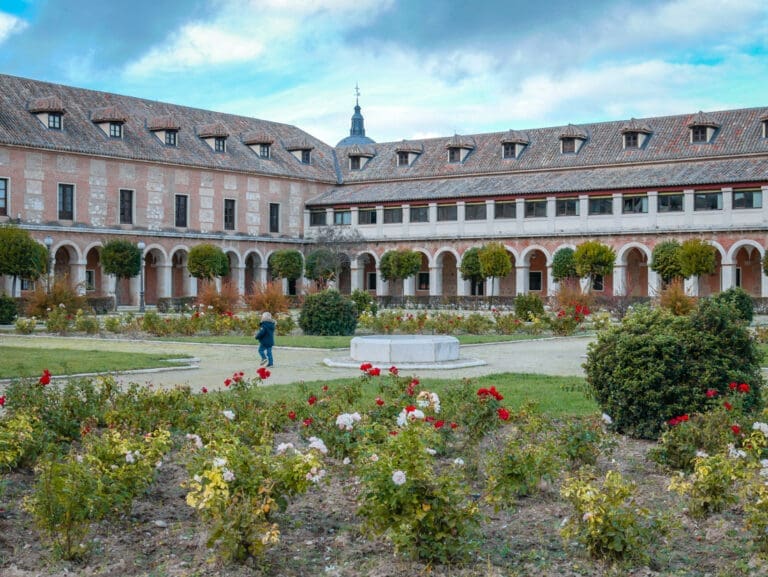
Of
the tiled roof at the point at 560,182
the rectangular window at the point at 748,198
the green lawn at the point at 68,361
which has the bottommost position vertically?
the green lawn at the point at 68,361

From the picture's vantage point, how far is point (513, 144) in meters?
48.0

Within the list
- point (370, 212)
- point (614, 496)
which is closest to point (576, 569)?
point (614, 496)

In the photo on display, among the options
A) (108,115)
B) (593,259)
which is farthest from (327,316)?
(108,115)

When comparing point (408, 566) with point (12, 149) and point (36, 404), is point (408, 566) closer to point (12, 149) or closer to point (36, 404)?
point (36, 404)

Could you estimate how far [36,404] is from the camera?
8.02m

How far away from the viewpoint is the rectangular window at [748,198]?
38906 mm

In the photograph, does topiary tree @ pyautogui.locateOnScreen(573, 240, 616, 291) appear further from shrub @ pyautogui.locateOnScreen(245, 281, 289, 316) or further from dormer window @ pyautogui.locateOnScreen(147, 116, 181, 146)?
dormer window @ pyautogui.locateOnScreen(147, 116, 181, 146)

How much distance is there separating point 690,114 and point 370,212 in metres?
16.1

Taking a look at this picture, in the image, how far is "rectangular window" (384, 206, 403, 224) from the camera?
47994 millimetres

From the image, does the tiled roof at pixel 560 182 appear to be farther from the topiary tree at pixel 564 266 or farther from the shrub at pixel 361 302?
the shrub at pixel 361 302

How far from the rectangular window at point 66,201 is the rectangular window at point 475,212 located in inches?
709

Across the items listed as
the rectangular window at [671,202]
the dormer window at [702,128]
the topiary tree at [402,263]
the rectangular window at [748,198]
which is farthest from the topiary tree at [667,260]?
the topiary tree at [402,263]

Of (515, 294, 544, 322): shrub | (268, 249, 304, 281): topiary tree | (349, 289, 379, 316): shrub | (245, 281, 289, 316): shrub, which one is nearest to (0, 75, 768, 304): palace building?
(268, 249, 304, 281): topiary tree

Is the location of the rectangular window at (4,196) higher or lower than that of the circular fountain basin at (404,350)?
higher
